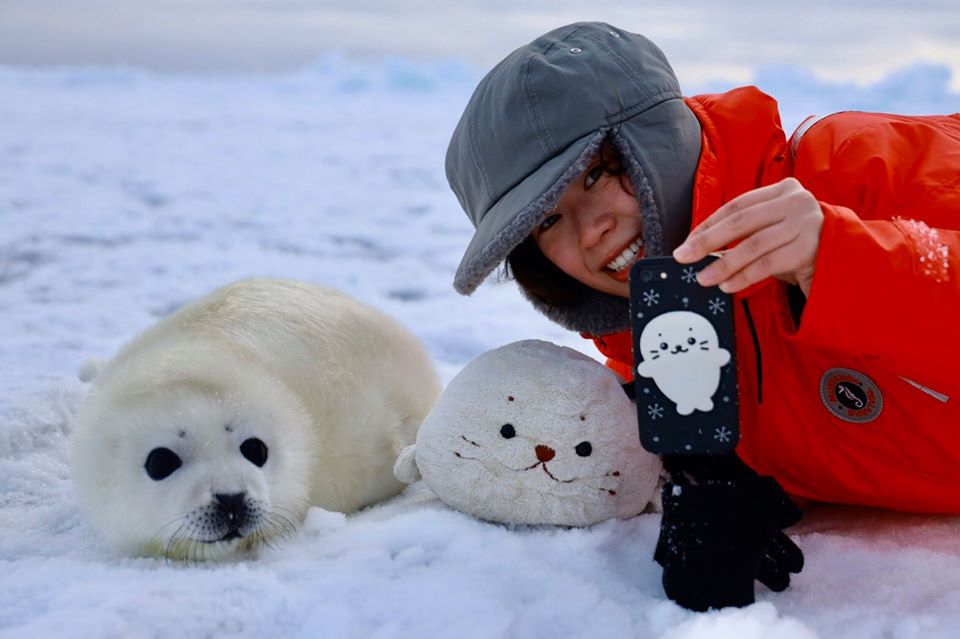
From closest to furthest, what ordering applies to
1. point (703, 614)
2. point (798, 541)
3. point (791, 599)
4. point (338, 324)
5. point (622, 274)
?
point (703, 614)
point (791, 599)
point (798, 541)
point (622, 274)
point (338, 324)

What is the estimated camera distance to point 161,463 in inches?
60.6

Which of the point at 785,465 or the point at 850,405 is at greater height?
the point at 850,405

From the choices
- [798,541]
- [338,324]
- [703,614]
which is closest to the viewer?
[703,614]

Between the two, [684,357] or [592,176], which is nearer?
[684,357]

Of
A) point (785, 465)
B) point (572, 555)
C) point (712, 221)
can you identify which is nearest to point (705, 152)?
point (712, 221)

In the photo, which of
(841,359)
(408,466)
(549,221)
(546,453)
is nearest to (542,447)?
(546,453)

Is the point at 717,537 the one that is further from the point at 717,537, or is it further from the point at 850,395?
the point at 850,395

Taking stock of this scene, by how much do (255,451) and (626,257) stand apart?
734 millimetres

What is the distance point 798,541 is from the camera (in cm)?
159

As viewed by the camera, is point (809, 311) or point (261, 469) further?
point (261, 469)

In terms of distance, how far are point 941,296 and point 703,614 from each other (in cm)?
54

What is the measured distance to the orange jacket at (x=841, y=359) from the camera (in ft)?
5.14

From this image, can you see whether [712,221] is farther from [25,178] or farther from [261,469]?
[25,178]

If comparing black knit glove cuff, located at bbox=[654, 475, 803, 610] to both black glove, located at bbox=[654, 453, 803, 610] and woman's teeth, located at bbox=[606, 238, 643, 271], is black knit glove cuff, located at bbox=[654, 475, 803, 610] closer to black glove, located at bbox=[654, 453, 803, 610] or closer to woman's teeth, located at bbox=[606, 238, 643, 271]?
black glove, located at bbox=[654, 453, 803, 610]
